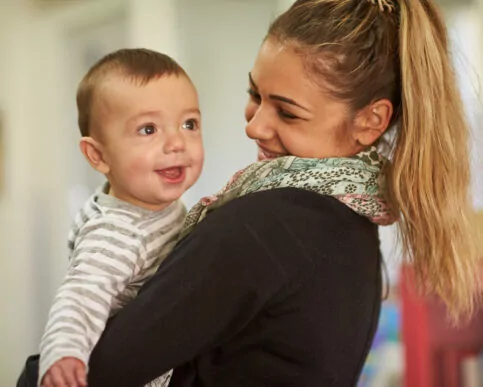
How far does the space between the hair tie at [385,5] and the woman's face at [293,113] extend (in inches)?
6.5

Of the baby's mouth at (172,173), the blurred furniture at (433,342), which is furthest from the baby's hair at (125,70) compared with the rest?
the blurred furniture at (433,342)

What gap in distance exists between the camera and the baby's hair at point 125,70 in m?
0.89

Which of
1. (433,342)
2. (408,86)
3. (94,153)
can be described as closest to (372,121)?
(408,86)

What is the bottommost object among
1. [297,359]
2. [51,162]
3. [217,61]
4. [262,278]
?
[297,359]

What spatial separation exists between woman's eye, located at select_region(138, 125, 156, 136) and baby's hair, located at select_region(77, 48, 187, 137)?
0.06m

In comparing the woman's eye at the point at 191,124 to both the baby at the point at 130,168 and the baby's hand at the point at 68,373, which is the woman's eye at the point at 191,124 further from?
the baby's hand at the point at 68,373

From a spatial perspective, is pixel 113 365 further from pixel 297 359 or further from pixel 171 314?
pixel 297 359

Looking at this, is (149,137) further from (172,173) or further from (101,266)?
(101,266)

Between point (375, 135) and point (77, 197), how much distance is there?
2033 millimetres

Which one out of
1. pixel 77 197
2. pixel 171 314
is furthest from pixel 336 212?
pixel 77 197

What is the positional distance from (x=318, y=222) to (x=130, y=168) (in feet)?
0.87

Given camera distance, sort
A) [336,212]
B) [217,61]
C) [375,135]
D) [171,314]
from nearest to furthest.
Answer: [171,314] → [336,212] → [375,135] → [217,61]

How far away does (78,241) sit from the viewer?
2.92 ft

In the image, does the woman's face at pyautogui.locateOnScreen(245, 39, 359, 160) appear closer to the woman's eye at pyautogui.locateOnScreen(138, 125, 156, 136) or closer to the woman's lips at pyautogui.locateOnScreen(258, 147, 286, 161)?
the woman's lips at pyautogui.locateOnScreen(258, 147, 286, 161)
